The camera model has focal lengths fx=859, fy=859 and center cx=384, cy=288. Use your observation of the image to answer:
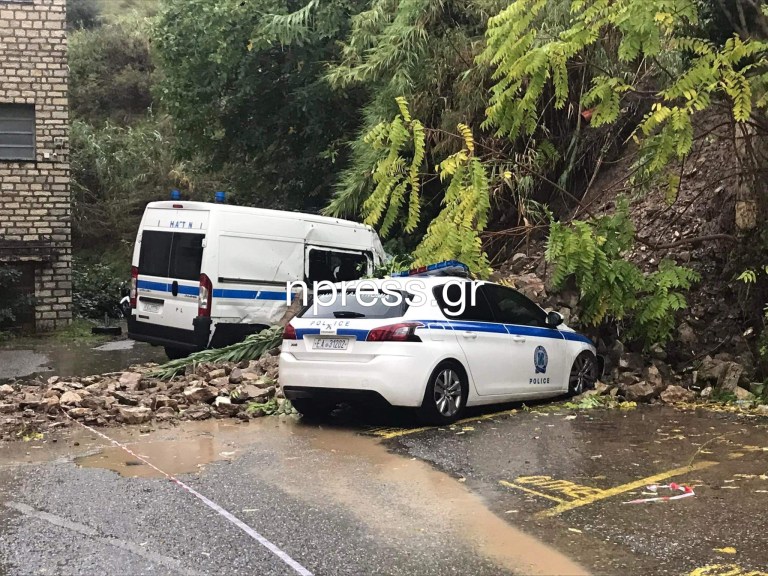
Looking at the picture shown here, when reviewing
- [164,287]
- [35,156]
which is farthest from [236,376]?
[35,156]

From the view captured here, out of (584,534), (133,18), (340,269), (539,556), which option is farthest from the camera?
(133,18)

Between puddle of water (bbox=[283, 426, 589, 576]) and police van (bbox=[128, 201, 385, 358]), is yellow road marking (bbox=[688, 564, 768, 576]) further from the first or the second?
police van (bbox=[128, 201, 385, 358])

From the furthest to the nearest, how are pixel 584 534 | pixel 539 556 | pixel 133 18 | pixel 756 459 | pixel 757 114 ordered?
pixel 133 18 → pixel 757 114 → pixel 756 459 → pixel 584 534 → pixel 539 556

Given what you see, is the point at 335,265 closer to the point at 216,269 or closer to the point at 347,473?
the point at 216,269

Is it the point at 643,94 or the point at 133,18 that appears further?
the point at 133,18

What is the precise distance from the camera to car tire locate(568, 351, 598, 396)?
985cm

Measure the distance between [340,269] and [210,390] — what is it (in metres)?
3.94

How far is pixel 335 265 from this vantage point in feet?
43.0

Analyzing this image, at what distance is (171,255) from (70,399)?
3224mm

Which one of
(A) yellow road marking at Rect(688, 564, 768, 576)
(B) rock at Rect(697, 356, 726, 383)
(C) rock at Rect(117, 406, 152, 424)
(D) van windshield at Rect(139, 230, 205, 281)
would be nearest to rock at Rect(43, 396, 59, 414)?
(C) rock at Rect(117, 406, 152, 424)

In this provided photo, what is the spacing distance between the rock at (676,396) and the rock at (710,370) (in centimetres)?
47

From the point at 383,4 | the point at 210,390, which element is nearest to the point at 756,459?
the point at 210,390

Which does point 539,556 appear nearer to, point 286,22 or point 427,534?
point 427,534

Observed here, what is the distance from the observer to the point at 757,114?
9695 millimetres
